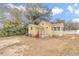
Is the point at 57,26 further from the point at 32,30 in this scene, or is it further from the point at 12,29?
the point at 12,29

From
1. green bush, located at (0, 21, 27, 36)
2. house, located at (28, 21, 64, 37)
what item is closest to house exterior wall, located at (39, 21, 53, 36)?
house, located at (28, 21, 64, 37)

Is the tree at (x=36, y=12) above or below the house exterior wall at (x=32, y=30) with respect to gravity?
above

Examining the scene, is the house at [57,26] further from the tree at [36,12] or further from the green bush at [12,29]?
the green bush at [12,29]

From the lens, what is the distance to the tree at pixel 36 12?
1.56m

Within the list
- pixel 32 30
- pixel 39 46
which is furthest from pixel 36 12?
pixel 39 46

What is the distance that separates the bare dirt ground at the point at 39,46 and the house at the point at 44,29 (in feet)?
0.13

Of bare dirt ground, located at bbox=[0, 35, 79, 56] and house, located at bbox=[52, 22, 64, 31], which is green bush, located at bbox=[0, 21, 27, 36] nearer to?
bare dirt ground, located at bbox=[0, 35, 79, 56]

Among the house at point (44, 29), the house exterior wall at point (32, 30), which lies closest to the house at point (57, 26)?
the house at point (44, 29)

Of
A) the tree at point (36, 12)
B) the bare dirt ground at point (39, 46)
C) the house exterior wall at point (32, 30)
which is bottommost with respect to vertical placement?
the bare dirt ground at point (39, 46)

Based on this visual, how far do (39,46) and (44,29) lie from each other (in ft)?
0.46

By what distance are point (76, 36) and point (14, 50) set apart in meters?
0.50

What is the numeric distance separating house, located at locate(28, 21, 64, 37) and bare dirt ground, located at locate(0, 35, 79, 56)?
40mm

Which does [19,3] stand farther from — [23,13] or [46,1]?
[46,1]

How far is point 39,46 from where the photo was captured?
1548 millimetres
